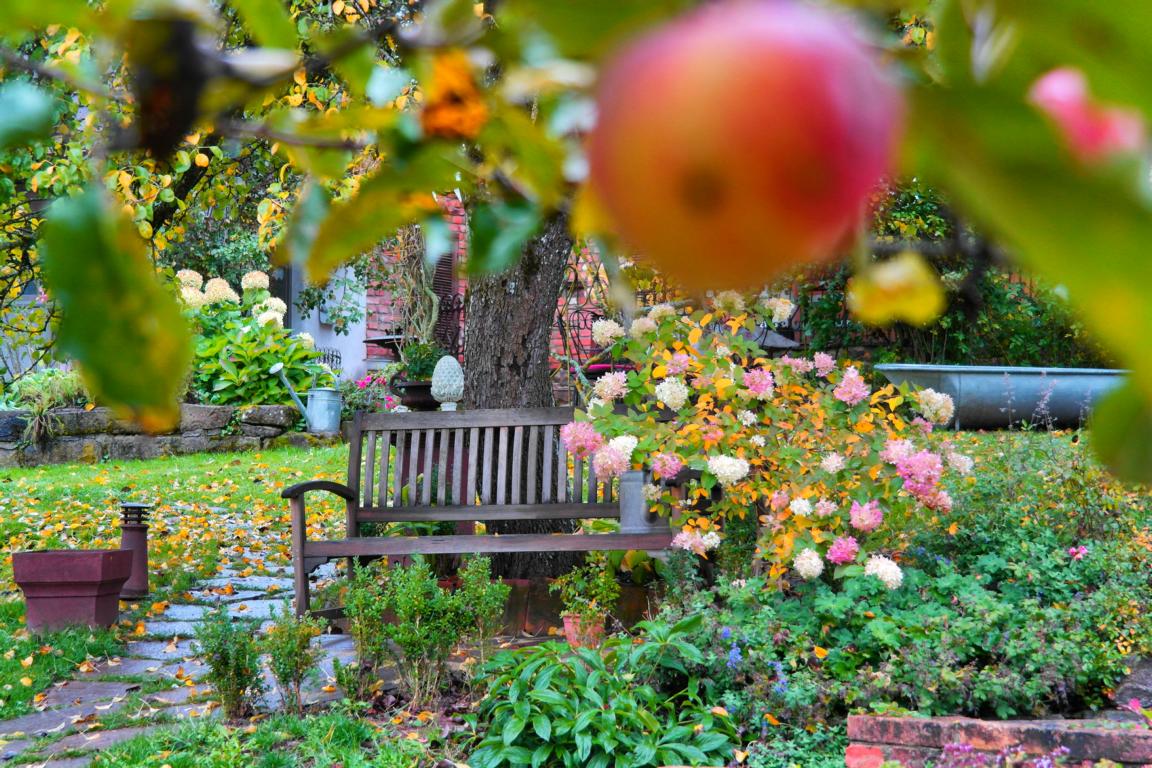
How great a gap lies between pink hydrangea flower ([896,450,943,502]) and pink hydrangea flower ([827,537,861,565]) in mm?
301

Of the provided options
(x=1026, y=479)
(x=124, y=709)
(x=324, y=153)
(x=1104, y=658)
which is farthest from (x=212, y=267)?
(x=324, y=153)

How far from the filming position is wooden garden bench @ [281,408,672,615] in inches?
167

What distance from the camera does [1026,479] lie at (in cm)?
428

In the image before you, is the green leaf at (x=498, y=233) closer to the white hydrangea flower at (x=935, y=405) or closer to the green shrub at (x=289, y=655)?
the green shrub at (x=289, y=655)

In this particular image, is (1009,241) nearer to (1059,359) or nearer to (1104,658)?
(1104,658)

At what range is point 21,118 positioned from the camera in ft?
1.09

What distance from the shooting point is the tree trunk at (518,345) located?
474 cm

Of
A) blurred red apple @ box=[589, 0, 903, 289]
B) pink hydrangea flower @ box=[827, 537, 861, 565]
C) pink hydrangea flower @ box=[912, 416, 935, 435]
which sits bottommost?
pink hydrangea flower @ box=[827, 537, 861, 565]

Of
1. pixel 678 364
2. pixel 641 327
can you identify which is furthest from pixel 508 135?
pixel 641 327

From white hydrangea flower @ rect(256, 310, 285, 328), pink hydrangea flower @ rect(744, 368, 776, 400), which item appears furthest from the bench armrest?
white hydrangea flower @ rect(256, 310, 285, 328)

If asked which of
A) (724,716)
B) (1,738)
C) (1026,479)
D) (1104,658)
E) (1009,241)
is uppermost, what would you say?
(1009,241)

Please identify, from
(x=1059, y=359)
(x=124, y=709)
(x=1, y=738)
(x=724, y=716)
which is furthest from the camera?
(x=1059, y=359)

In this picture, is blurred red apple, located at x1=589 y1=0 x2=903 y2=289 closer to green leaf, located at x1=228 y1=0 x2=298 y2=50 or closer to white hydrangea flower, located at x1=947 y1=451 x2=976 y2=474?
green leaf, located at x1=228 y1=0 x2=298 y2=50

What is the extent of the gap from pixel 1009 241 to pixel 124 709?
408cm
